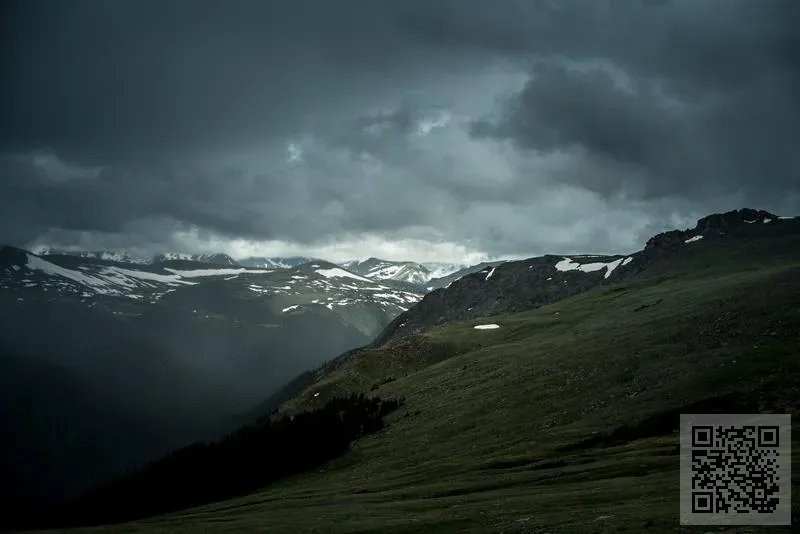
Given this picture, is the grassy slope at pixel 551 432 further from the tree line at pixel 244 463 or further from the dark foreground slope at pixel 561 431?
the tree line at pixel 244 463

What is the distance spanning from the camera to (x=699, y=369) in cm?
6925

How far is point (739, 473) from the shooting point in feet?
107

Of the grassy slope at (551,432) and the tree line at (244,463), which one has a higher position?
the grassy slope at (551,432)

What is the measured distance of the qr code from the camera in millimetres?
26984

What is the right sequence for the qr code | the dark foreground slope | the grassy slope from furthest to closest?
the dark foreground slope
the grassy slope
the qr code

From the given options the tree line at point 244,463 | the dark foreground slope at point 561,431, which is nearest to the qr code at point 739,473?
the dark foreground slope at point 561,431

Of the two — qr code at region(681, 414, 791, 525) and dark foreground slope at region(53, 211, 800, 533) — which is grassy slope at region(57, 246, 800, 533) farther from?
qr code at region(681, 414, 791, 525)

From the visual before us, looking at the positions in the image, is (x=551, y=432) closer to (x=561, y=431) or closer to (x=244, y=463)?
(x=561, y=431)

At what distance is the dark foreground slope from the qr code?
4.33ft

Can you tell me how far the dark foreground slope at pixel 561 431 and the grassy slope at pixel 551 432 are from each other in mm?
264

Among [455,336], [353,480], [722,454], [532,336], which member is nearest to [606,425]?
[722,454]

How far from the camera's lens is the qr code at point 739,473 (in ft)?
88.5

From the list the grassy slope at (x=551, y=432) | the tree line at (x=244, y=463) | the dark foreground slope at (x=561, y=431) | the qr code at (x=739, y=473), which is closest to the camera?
the qr code at (x=739, y=473)

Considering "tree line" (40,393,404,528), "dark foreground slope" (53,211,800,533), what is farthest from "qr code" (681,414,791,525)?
"tree line" (40,393,404,528)
